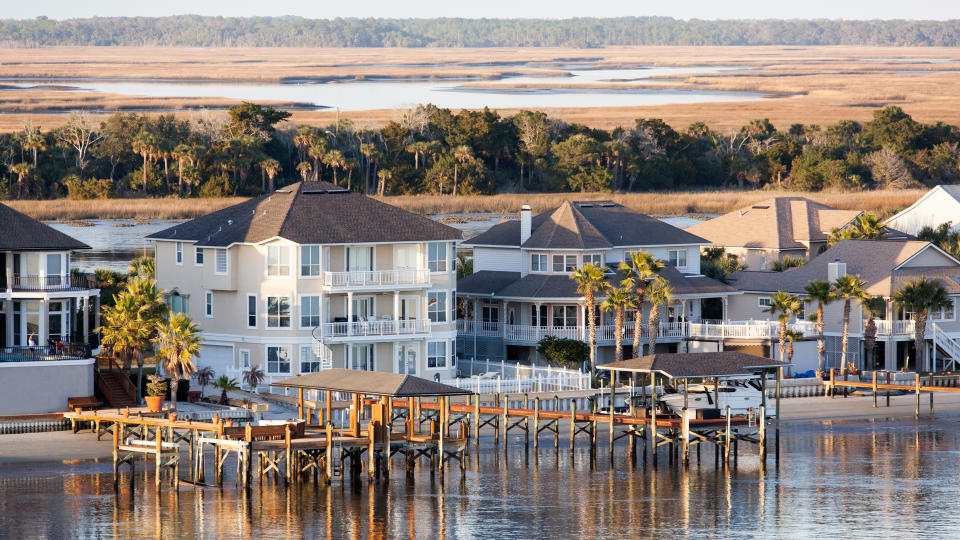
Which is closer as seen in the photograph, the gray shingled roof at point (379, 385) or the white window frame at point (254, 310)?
the gray shingled roof at point (379, 385)

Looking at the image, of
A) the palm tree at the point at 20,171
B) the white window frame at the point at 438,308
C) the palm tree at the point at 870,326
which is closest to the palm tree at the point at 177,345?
the white window frame at the point at 438,308

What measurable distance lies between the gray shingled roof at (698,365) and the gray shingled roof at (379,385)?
21.3 feet

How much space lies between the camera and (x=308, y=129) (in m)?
151

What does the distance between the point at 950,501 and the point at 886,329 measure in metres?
25.1

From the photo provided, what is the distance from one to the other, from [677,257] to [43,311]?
95.8 ft

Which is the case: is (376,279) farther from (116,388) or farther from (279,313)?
(116,388)

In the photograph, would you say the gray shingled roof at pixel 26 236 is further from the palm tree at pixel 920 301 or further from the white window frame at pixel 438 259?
the palm tree at pixel 920 301

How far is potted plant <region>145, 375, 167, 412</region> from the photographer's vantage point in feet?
185

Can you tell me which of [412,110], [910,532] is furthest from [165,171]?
[910,532]

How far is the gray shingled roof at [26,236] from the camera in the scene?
59.3m

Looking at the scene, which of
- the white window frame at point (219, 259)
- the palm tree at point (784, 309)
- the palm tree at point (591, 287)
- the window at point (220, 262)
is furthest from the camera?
the palm tree at point (784, 309)

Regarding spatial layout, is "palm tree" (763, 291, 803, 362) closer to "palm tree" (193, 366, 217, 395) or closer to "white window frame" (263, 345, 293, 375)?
"white window frame" (263, 345, 293, 375)

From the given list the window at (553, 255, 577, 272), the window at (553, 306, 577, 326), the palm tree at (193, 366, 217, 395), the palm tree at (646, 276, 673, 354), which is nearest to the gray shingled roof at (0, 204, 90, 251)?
the palm tree at (193, 366, 217, 395)

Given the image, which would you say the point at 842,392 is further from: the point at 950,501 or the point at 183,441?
→ the point at 183,441
